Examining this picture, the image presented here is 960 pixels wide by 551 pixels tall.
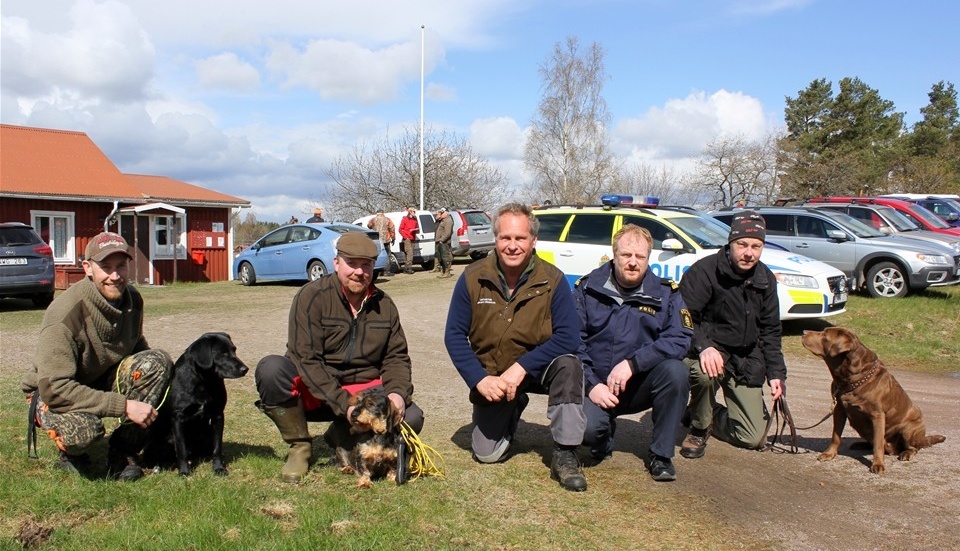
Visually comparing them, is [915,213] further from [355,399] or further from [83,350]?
[83,350]

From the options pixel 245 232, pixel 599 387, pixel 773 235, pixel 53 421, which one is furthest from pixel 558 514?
pixel 245 232

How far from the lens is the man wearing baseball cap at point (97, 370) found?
3.93m

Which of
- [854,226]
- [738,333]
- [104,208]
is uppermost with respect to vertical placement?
[104,208]

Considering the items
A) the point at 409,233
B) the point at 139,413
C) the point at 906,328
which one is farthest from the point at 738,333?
the point at 409,233

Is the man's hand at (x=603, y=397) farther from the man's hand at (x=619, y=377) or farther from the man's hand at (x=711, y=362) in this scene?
the man's hand at (x=711, y=362)

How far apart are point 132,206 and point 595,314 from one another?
77.1ft

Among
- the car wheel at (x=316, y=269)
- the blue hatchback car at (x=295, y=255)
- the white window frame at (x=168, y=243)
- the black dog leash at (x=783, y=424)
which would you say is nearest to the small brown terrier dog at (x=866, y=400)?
the black dog leash at (x=783, y=424)

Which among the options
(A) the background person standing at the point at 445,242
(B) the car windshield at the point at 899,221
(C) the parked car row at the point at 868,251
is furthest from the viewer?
(A) the background person standing at the point at 445,242

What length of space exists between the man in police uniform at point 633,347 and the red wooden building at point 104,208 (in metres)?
19.2

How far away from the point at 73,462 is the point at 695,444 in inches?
151

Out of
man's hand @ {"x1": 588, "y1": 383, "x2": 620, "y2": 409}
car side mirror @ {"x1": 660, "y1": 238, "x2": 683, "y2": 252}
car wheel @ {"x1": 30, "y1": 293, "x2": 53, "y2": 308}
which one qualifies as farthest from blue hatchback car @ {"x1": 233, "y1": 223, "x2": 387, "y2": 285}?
man's hand @ {"x1": 588, "y1": 383, "x2": 620, "y2": 409}

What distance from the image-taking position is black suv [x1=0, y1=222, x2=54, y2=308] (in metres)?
13.4

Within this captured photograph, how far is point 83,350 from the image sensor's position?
4.09 m

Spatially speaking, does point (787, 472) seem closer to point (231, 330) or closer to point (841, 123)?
point (231, 330)
